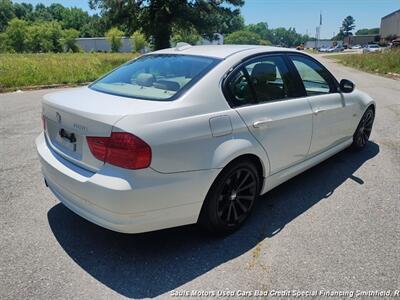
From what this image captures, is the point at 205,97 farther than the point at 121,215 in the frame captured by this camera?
Yes

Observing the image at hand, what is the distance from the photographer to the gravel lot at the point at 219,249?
8.75ft

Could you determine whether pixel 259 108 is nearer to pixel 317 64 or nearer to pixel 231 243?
pixel 231 243

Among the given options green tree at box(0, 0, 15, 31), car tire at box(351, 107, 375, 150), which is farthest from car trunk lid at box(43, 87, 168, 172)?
green tree at box(0, 0, 15, 31)

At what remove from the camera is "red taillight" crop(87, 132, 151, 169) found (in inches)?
98.3

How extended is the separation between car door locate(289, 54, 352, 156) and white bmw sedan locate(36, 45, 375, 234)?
44mm

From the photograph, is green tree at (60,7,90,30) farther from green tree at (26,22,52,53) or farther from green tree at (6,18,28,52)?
green tree at (6,18,28,52)

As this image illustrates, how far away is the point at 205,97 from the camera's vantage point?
116 inches

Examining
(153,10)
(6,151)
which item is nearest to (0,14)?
(153,10)

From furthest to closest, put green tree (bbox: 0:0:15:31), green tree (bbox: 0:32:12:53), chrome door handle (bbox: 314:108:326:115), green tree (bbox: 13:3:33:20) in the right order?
green tree (bbox: 13:3:33:20)
green tree (bbox: 0:0:15:31)
green tree (bbox: 0:32:12:53)
chrome door handle (bbox: 314:108:326:115)

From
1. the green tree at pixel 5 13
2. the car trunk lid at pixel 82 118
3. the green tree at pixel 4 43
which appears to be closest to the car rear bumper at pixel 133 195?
the car trunk lid at pixel 82 118

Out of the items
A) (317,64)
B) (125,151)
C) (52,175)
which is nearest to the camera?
(125,151)

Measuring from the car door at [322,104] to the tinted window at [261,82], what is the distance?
29 cm

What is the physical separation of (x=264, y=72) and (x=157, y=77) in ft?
3.59

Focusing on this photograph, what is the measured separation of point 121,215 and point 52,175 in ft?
2.92
